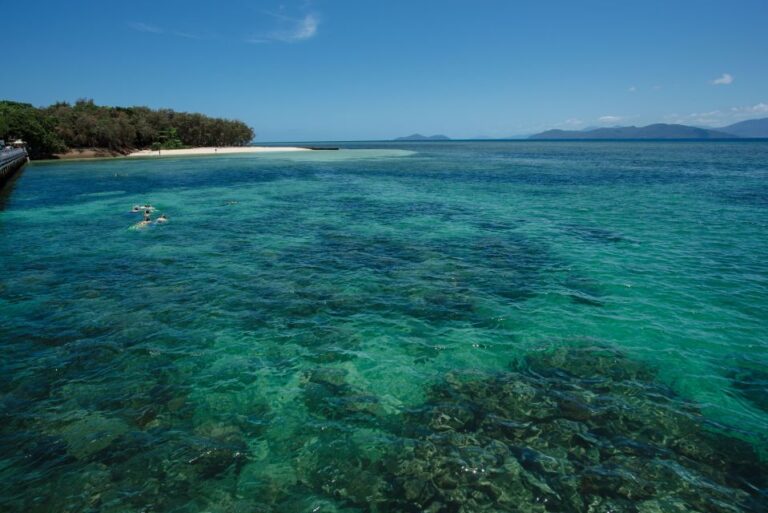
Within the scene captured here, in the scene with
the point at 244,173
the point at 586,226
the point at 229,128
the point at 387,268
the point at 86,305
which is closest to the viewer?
the point at 86,305

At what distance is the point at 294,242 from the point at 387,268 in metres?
7.61

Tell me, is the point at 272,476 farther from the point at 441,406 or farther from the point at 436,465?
the point at 441,406

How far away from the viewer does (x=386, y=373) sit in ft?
36.0

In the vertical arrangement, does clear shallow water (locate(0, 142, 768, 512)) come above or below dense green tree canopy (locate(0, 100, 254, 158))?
below

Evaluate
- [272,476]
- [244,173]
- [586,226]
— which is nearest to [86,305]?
[272,476]

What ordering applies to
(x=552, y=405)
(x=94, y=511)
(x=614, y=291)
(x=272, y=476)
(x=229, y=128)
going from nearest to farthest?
(x=94, y=511)
(x=272, y=476)
(x=552, y=405)
(x=614, y=291)
(x=229, y=128)

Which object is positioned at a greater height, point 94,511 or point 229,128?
point 229,128

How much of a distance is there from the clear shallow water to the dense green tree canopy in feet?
316

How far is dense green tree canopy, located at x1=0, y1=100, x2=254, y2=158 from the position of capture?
93.4m

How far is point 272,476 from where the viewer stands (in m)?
7.57

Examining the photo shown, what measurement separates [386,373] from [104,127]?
12591cm

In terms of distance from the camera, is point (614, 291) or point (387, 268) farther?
point (387, 268)

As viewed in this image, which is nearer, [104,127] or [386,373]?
[386,373]

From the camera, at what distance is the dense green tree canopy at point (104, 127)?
93.4 m
